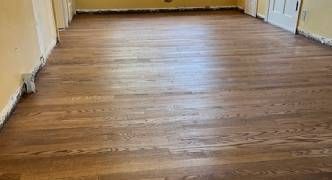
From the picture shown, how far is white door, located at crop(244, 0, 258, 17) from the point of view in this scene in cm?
552

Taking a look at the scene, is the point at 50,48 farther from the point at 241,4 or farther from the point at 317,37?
the point at 241,4

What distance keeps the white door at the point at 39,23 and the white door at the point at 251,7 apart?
3.51 metres

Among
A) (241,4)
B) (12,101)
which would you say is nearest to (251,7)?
(241,4)

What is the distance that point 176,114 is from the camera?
2.19 m

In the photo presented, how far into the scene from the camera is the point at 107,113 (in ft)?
7.21

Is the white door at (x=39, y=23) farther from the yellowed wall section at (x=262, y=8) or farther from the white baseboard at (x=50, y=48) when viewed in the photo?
the yellowed wall section at (x=262, y=8)

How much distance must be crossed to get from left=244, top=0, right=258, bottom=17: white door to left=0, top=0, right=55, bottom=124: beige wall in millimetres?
3734

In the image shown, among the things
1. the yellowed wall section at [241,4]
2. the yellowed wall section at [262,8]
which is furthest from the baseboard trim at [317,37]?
the yellowed wall section at [241,4]

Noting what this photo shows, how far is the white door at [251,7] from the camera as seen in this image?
18.1 feet

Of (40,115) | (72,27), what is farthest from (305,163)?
(72,27)

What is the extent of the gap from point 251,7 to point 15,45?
167 inches

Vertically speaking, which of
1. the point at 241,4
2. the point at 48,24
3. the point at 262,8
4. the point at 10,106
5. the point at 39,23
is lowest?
the point at 241,4

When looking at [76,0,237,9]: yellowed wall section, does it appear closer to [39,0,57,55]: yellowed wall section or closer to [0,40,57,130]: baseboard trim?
[39,0,57,55]: yellowed wall section

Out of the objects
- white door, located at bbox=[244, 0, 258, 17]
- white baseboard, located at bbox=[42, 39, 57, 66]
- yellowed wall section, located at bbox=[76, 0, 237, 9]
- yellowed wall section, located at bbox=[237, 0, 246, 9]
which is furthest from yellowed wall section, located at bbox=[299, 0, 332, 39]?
white baseboard, located at bbox=[42, 39, 57, 66]
